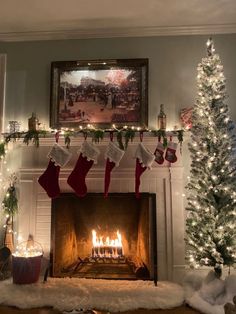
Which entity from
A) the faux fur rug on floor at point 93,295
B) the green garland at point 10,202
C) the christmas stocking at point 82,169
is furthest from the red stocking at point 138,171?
the green garland at point 10,202

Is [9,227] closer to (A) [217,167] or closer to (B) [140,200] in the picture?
(B) [140,200]

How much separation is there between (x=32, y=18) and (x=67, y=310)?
270 cm

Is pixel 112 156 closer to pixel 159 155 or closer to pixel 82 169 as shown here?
pixel 82 169

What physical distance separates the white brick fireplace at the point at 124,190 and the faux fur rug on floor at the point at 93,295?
0.31 metres

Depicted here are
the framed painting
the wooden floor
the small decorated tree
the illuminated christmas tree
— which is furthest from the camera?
the framed painting

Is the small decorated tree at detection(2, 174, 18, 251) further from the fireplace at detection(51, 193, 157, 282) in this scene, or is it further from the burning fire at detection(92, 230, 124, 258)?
the burning fire at detection(92, 230, 124, 258)

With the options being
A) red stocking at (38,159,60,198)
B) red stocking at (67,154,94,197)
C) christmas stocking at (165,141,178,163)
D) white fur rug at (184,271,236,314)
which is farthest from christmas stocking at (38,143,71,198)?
white fur rug at (184,271,236,314)

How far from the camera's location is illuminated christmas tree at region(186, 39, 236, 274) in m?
2.62

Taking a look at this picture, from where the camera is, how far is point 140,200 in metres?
3.12

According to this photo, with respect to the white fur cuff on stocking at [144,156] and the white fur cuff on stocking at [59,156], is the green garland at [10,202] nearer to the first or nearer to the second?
the white fur cuff on stocking at [59,156]

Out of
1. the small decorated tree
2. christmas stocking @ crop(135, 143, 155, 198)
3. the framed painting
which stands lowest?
the small decorated tree

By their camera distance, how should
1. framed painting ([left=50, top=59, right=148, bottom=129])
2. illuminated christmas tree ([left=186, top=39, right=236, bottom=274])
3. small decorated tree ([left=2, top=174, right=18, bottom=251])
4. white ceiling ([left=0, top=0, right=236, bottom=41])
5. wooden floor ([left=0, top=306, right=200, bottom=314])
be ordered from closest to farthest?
1. wooden floor ([left=0, top=306, right=200, bottom=314])
2. illuminated christmas tree ([left=186, top=39, right=236, bottom=274])
3. white ceiling ([left=0, top=0, right=236, bottom=41])
4. small decorated tree ([left=2, top=174, right=18, bottom=251])
5. framed painting ([left=50, top=59, right=148, bottom=129])

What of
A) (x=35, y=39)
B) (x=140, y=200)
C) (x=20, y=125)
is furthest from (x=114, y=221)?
(x=35, y=39)

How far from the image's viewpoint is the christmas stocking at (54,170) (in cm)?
291
